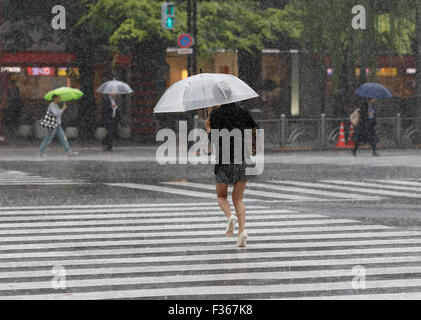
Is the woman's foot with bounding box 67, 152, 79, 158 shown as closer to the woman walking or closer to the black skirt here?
the woman walking

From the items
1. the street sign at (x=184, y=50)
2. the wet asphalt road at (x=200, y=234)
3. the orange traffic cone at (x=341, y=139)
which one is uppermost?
the street sign at (x=184, y=50)

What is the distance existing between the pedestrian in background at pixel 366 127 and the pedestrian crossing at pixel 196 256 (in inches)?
516

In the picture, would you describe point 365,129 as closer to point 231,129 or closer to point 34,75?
point 34,75

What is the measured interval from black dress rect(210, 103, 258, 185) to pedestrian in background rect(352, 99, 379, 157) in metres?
16.7

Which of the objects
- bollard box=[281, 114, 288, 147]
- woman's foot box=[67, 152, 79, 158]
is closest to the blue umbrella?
bollard box=[281, 114, 288, 147]

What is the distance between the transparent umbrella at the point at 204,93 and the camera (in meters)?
10.4

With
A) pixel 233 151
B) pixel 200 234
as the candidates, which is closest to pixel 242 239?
pixel 233 151

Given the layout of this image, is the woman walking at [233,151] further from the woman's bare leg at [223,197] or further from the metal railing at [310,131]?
the metal railing at [310,131]

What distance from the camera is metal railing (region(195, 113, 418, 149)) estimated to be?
29.7 meters

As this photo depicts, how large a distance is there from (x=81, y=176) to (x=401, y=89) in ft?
83.1

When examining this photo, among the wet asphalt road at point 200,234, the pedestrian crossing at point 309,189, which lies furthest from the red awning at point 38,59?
the pedestrian crossing at point 309,189

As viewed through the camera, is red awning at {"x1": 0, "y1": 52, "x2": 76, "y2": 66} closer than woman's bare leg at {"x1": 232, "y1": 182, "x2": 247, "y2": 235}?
No

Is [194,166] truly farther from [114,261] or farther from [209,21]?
[114,261]

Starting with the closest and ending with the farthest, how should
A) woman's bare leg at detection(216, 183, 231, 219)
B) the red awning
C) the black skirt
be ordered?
1. the black skirt
2. woman's bare leg at detection(216, 183, 231, 219)
3. the red awning
